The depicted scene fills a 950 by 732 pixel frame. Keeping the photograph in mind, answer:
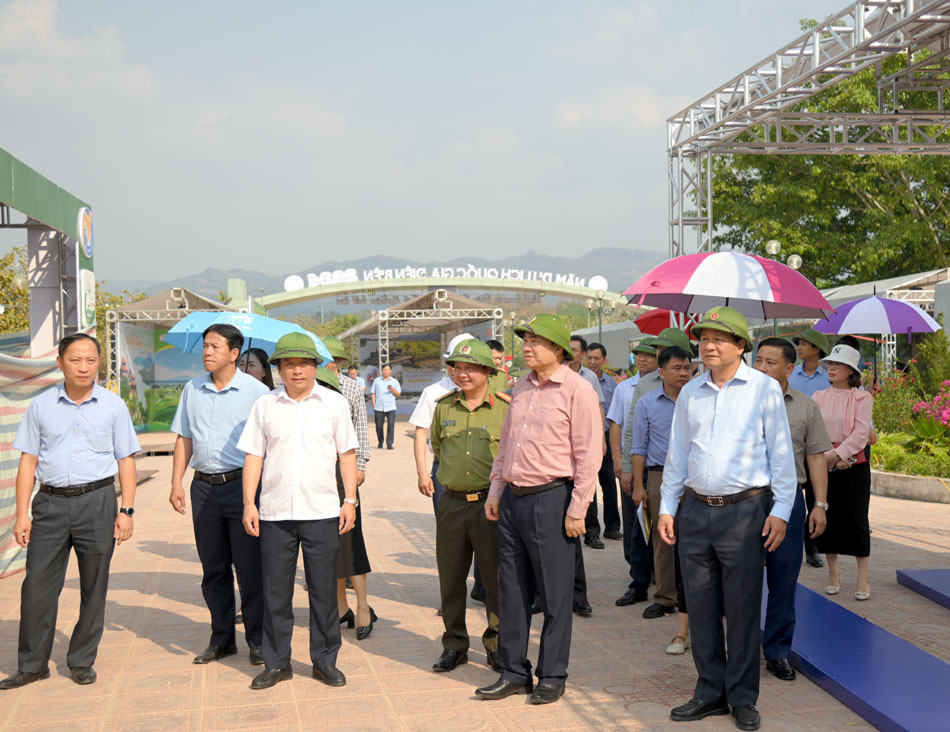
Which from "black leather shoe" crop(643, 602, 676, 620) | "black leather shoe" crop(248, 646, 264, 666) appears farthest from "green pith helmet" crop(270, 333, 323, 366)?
"black leather shoe" crop(643, 602, 676, 620)

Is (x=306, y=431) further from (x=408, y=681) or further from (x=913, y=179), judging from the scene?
(x=913, y=179)

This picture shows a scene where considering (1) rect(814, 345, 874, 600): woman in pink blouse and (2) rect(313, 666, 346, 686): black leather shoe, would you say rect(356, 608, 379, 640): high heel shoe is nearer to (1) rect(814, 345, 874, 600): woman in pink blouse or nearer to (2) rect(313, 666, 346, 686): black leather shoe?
(2) rect(313, 666, 346, 686): black leather shoe

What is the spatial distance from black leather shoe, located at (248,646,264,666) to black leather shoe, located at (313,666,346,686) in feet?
1.47

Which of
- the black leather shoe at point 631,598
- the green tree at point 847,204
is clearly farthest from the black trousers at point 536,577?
the green tree at point 847,204

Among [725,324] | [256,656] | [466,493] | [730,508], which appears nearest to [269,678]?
[256,656]

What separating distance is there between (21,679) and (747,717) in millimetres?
3734

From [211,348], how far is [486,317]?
71.0 ft

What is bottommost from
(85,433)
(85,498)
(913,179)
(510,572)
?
(510,572)

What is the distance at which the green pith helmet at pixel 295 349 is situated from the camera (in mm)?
4914

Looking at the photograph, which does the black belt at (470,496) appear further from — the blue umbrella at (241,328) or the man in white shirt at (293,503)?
the blue umbrella at (241,328)

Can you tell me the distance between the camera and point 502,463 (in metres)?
4.86

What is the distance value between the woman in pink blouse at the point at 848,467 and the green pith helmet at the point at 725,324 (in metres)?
2.49

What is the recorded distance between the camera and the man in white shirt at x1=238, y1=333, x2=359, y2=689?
494 centimetres

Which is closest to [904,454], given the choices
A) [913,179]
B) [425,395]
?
[425,395]
